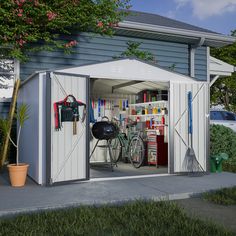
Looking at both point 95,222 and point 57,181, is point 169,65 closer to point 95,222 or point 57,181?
point 57,181

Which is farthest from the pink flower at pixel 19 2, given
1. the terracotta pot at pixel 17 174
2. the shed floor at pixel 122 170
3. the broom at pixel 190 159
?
the broom at pixel 190 159

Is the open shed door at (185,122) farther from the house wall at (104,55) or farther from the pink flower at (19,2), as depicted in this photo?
the pink flower at (19,2)

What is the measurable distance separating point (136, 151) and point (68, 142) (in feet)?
9.82

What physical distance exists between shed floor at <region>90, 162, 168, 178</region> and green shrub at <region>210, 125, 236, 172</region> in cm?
149

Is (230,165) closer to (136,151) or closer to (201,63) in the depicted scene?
(136,151)

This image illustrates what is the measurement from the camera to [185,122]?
7.72m

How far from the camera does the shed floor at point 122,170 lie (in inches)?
312

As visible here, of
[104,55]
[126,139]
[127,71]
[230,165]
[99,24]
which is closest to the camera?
[127,71]

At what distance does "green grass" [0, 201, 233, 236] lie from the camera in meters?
3.99

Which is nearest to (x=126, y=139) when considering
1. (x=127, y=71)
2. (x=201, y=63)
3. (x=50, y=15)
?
(x=127, y=71)

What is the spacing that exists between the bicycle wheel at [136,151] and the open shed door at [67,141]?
251 centimetres

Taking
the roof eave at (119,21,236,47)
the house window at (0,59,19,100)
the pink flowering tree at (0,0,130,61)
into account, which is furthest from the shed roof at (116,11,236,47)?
the house window at (0,59,19,100)

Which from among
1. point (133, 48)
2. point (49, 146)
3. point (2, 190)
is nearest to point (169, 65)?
point (133, 48)

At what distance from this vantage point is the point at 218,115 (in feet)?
49.0
